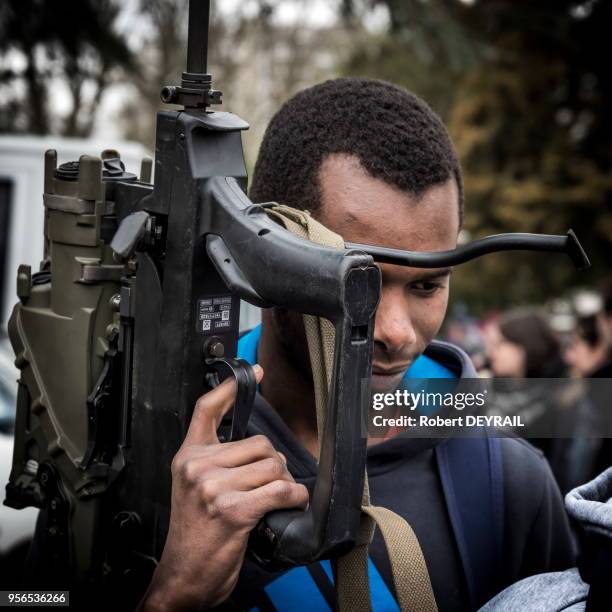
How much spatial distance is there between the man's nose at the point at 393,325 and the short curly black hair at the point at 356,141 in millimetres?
205

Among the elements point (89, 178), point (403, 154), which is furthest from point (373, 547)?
point (89, 178)

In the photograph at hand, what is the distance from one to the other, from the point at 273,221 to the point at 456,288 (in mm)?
15071

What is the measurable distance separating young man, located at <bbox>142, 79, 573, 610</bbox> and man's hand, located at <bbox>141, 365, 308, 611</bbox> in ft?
0.24

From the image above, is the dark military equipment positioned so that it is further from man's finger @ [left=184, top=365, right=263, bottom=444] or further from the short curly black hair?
the short curly black hair

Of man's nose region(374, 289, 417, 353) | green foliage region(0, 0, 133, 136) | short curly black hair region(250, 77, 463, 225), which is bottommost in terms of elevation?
man's nose region(374, 289, 417, 353)

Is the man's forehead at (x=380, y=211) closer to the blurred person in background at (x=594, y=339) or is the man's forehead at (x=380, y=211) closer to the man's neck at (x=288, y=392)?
the man's neck at (x=288, y=392)

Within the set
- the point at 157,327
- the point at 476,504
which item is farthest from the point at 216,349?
the point at 476,504

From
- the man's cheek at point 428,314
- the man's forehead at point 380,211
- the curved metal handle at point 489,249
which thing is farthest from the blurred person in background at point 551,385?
the curved metal handle at point 489,249

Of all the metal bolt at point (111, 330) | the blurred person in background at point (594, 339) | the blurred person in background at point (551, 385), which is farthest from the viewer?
the blurred person in background at point (594, 339)

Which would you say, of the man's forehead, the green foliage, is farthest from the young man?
the green foliage

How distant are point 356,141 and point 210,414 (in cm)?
64

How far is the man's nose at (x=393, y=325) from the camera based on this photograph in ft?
5.45

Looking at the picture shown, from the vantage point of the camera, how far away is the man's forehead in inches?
67.0

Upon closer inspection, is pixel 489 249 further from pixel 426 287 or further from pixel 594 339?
pixel 594 339
